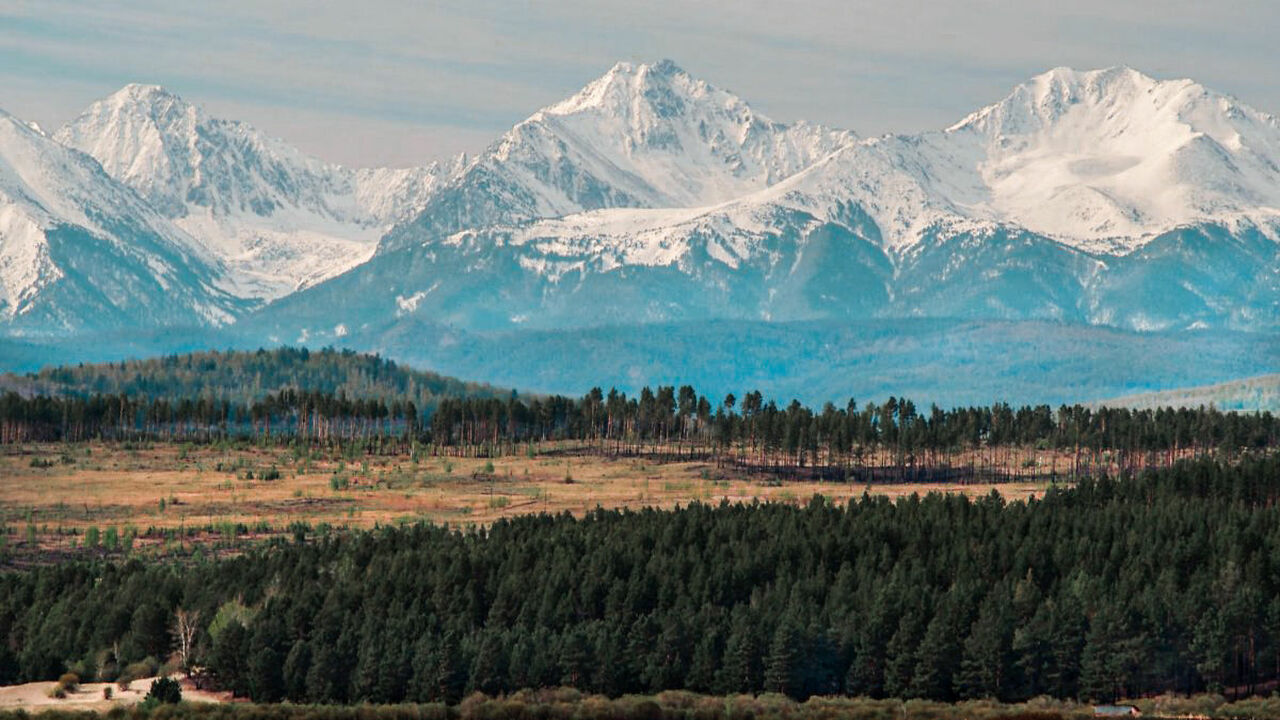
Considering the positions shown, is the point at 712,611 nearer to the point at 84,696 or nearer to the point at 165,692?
the point at 165,692

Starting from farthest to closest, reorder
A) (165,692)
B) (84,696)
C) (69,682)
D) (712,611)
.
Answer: (712,611) < (69,682) < (84,696) < (165,692)

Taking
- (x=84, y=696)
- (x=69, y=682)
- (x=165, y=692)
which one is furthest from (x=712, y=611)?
(x=69, y=682)

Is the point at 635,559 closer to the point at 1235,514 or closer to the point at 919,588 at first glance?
the point at 919,588

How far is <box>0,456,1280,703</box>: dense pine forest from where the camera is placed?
4815 inches

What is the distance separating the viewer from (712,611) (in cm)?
13012

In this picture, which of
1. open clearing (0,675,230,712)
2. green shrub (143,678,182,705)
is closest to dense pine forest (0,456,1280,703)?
open clearing (0,675,230,712)

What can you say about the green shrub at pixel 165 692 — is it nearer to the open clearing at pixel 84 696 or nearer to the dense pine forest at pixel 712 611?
the open clearing at pixel 84 696

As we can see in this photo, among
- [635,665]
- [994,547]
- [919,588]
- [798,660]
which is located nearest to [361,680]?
[635,665]

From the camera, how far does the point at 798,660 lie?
4830 inches

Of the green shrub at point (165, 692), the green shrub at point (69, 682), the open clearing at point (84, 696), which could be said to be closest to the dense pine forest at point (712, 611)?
the open clearing at point (84, 696)

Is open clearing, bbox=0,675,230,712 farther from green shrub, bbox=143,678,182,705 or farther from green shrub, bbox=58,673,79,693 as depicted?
green shrub, bbox=143,678,182,705

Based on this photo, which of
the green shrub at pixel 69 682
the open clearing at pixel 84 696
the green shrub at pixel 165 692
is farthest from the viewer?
→ the green shrub at pixel 69 682

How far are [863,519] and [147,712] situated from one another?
69.9m

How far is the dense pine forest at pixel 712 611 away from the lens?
12231 centimetres
